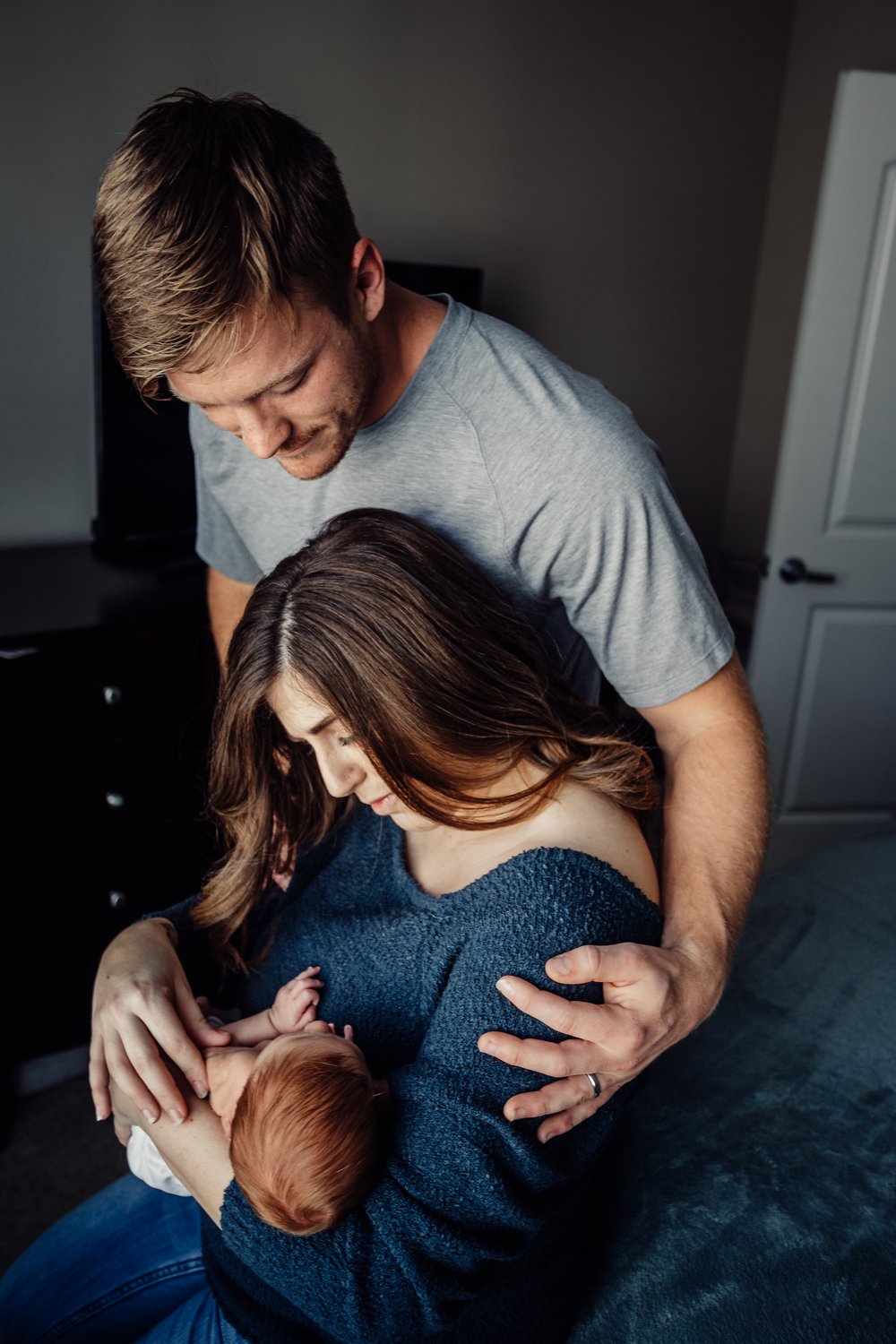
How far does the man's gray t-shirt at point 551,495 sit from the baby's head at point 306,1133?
53cm

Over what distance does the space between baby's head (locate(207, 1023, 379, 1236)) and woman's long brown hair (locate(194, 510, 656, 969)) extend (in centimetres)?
27

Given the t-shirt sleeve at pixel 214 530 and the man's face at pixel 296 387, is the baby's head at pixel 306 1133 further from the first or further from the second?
the t-shirt sleeve at pixel 214 530

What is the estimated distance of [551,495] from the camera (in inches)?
44.5

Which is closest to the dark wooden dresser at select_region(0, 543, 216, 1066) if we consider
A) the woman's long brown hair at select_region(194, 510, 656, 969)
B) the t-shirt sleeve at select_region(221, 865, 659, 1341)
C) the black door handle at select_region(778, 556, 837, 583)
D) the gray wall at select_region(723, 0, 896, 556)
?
the woman's long brown hair at select_region(194, 510, 656, 969)

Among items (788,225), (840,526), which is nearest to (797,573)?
(840,526)

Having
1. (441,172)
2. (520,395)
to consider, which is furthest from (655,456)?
(441,172)

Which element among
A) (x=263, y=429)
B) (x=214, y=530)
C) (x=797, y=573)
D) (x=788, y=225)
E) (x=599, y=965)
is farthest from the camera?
(x=788, y=225)

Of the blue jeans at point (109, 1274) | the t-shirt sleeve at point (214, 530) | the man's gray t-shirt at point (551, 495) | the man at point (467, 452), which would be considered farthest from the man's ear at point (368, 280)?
the blue jeans at point (109, 1274)

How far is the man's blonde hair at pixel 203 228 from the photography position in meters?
0.91

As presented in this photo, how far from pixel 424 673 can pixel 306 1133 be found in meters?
0.44

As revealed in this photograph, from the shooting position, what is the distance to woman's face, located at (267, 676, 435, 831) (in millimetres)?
1065

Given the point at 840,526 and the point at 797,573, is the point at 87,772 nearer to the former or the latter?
the point at 797,573

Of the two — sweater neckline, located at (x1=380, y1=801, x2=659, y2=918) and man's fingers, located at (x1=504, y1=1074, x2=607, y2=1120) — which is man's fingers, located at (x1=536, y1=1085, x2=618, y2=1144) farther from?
sweater neckline, located at (x1=380, y1=801, x2=659, y2=918)

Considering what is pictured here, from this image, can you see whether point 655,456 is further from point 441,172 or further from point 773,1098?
point 441,172
